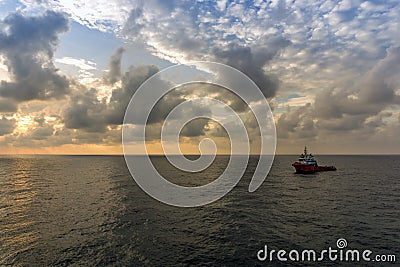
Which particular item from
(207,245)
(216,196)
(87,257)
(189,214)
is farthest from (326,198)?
(87,257)

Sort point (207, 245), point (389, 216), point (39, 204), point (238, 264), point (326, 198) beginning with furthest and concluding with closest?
point (326, 198) → point (39, 204) → point (389, 216) → point (207, 245) → point (238, 264)

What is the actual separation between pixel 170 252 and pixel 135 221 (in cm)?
1601

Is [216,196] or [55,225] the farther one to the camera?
[216,196]

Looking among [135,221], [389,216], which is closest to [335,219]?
[389,216]

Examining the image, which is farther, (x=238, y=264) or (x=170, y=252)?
(x=170, y=252)

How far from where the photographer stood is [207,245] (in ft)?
115

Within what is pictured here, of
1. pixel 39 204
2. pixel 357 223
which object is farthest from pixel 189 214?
pixel 39 204

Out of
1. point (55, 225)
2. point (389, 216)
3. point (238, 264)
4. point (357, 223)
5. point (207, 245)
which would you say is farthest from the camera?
point (389, 216)

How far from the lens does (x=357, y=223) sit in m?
45.7

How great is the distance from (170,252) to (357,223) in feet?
119

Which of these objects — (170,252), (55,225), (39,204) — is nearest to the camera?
(170,252)

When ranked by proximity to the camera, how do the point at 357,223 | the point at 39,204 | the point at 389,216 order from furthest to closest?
the point at 39,204 < the point at 389,216 < the point at 357,223

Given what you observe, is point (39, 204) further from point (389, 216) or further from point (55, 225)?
point (389, 216)

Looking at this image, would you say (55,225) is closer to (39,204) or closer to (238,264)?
(39,204)
